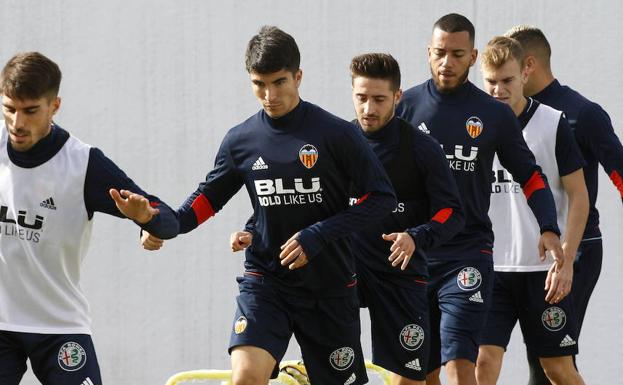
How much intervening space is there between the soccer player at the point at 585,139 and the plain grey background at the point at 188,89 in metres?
1.74

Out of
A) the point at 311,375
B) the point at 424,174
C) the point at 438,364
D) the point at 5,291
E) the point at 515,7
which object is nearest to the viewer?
the point at 5,291

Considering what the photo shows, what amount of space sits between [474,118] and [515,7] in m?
2.71

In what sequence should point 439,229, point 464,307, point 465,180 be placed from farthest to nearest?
point 465,180, point 464,307, point 439,229

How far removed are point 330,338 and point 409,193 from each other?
914 millimetres

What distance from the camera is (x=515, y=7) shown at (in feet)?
30.2

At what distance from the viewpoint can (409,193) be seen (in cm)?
648

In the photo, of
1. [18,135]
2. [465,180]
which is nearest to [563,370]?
[465,180]

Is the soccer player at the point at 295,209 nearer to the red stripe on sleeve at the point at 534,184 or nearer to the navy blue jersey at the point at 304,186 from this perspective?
the navy blue jersey at the point at 304,186

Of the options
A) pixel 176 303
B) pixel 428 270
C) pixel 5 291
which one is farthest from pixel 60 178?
pixel 176 303

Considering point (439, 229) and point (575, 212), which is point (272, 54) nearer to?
point (439, 229)

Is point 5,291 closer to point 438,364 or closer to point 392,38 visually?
point 438,364

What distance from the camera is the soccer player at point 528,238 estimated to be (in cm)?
700

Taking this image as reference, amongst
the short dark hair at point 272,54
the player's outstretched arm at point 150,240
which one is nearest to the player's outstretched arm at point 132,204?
the player's outstretched arm at point 150,240

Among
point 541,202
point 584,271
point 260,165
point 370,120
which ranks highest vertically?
point 370,120
